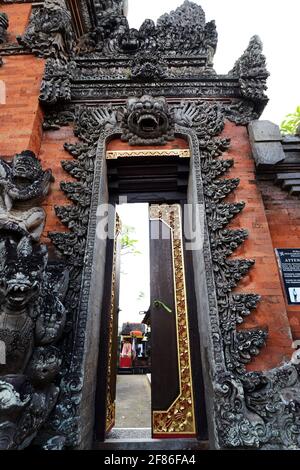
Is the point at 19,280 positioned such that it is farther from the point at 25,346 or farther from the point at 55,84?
the point at 55,84

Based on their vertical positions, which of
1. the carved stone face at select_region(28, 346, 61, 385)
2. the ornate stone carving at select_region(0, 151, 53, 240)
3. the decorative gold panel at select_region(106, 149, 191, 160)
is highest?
the decorative gold panel at select_region(106, 149, 191, 160)

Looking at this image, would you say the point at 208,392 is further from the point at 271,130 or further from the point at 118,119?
the point at 118,119

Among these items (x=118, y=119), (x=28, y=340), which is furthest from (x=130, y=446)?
(x=118, y=119)

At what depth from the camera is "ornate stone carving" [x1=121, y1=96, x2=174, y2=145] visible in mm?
4707

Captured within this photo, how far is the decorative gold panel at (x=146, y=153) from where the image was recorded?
4707 millimetres

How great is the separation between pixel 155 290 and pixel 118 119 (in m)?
3.06

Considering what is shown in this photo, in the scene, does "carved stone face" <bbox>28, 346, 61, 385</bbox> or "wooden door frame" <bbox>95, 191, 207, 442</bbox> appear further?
"wooden door frame" <bbox>95, 191, 207, 442</bbox>

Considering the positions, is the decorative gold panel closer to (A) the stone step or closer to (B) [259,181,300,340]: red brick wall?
(B) [259,181,300,340]: red brick wall

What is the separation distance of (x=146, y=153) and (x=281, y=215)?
2433 millimetres

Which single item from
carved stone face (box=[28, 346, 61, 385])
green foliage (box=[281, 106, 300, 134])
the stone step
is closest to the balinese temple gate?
carved stone face (box=[28, 346, 61, 385])

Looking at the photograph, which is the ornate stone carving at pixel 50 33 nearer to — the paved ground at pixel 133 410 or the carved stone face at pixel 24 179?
the carved stone face at pixel 24 179

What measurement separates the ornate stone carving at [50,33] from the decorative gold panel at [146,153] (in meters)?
2.42

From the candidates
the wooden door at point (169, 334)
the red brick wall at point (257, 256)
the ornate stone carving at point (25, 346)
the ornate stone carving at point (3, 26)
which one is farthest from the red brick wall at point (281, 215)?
the ornate stone carving at point (3, 26)

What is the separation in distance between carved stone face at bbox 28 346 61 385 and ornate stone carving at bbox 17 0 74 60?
206 inches
